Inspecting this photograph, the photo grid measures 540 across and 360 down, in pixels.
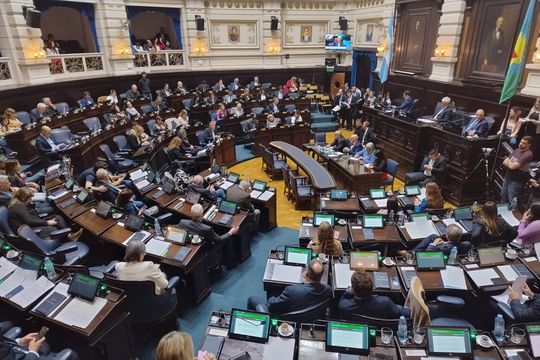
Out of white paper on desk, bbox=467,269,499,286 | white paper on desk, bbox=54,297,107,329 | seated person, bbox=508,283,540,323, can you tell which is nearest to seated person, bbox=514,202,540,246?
white paper on desk, bbox=467,269,499,286

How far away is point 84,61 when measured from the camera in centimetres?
1421

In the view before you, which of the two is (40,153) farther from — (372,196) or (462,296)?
(462,296)

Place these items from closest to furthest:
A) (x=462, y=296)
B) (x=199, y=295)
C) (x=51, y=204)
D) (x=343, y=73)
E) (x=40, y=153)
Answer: (x=462, y=296) → (x=199, y=295) → (x=51, y=204) → (x=40, y=153) → (x=343, y=73)

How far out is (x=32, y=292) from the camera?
4156mm

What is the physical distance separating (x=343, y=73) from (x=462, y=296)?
17.2m

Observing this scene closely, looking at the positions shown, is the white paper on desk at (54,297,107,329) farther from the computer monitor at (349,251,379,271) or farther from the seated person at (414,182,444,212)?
the seated person at (414,182,444,212)

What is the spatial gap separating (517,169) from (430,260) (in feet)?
13.7

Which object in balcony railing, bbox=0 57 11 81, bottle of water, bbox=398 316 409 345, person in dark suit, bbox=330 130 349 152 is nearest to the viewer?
bottle of water, bbox=398 316 409 345

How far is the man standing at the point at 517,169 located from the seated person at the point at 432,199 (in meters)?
1.98

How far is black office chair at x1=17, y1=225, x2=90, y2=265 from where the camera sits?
17.0 ft

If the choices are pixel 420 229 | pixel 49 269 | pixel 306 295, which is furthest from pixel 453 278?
pixel 49 269

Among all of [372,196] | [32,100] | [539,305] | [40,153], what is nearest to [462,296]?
[539,305]

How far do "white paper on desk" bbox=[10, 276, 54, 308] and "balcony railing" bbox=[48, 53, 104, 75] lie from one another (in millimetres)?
11474

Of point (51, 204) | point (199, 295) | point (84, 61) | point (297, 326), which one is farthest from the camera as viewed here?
point (84, 61)
